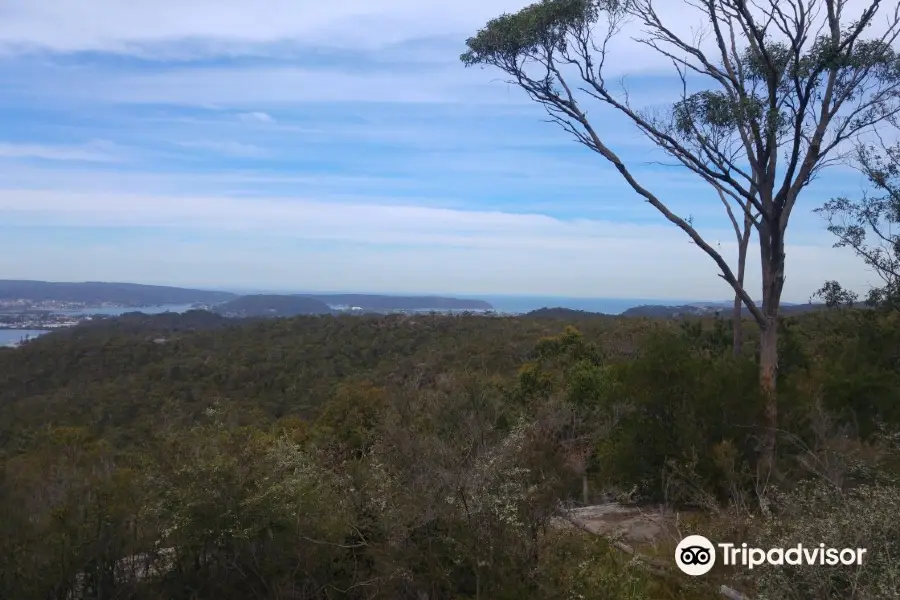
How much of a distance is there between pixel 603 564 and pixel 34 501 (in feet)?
16.3

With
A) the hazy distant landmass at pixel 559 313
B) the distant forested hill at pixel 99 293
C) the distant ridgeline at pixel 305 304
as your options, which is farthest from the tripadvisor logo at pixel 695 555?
the distant forested hill at pixel 99 293

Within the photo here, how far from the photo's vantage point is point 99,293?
285ft

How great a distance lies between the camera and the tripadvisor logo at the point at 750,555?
13.4 feet

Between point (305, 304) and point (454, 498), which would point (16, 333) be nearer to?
point (305, 304)

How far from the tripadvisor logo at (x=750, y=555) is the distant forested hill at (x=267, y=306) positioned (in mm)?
67614

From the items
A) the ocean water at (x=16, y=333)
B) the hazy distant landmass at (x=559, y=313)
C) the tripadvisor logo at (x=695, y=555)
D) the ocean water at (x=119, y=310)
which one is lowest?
the ocean water at (x=16, y=333)

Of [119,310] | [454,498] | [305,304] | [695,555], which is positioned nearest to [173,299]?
[119,310]

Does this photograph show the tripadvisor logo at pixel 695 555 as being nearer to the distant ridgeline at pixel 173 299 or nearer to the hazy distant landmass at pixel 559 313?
the hazy distant landmass at pixel 559 313

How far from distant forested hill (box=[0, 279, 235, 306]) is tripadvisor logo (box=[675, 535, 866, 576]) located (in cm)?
8994

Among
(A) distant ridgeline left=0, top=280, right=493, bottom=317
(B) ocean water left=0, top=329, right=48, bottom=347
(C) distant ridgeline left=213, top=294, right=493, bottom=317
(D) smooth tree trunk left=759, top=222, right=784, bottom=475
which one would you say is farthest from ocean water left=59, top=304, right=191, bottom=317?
(D) smooth tree trunk left=759, top=222, right=784, bottom=475

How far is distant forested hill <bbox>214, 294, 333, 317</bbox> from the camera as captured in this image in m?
73.2

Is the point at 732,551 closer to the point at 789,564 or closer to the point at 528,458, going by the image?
the point at 789,564

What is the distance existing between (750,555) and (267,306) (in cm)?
7634

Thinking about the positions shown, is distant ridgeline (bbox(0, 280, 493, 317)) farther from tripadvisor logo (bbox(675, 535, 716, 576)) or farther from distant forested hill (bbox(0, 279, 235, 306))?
tripadvisor logo (bbox(675, 535, 716, 576))
